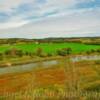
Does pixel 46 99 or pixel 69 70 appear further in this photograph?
pixel 69 70

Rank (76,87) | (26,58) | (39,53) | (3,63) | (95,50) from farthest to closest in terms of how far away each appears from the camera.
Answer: (95,50) → (39,53) → (26,58) → (3,63) → (76,87)

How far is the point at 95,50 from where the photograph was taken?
89.1 m

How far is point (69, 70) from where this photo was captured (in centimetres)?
1792

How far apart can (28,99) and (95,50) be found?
78.3 metres

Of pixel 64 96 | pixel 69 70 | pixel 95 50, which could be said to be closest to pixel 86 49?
pixel 95 50

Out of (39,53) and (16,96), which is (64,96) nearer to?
(16,96)

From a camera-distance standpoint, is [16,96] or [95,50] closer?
[16,96]

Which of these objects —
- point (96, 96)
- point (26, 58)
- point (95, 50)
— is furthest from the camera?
point (95, 50)

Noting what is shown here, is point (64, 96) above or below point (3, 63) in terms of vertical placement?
above

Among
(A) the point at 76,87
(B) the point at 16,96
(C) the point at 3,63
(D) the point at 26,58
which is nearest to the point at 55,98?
(B) the point at 16,96

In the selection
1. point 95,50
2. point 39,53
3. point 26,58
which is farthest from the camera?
point 95,50

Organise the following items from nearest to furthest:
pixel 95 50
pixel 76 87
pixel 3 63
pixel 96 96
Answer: pixel 96 96, pixel 76 87, pixel 3 63, pixel 95 50

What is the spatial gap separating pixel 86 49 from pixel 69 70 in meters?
72.8

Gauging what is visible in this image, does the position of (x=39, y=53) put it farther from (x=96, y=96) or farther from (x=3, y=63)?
(x=96, y=96)
